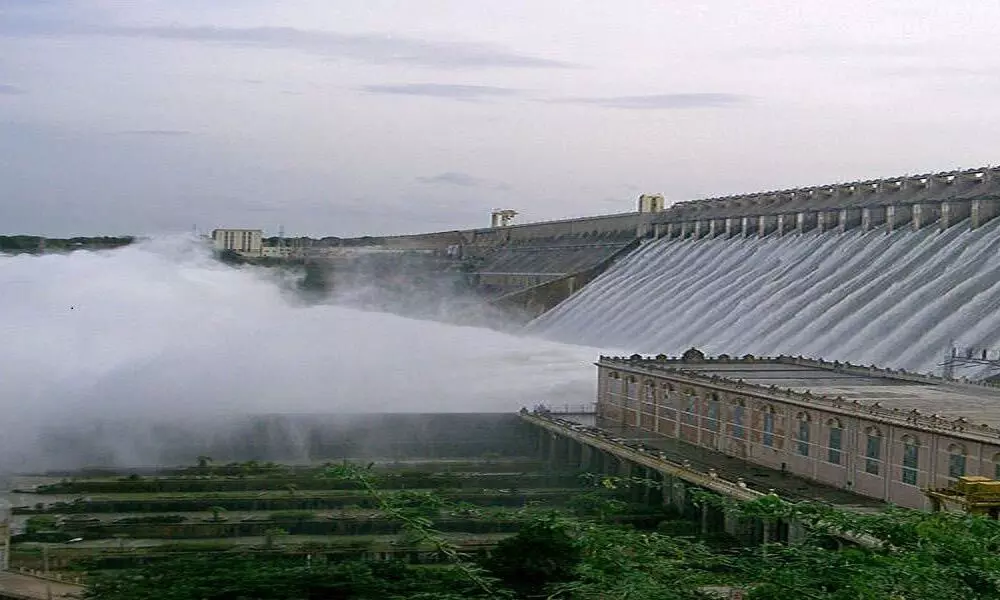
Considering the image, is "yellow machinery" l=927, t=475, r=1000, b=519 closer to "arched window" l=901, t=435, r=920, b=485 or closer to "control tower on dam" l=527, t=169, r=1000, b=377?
"arched window" l=901, t=435, r=920, b=485

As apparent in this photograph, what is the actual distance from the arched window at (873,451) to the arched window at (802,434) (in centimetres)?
177

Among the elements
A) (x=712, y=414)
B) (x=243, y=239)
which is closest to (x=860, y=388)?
(x=712, y=414)

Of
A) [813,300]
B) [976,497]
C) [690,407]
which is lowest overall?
[690,407]

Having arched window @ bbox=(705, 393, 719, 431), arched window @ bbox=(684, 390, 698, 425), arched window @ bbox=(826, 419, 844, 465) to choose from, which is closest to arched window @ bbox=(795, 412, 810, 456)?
arched window @ bbox=(826, 419, 844, 465)

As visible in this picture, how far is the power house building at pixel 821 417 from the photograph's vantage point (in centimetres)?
1855

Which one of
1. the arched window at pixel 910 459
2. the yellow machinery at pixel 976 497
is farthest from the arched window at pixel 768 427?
the yellow machinery at pixel 976 497

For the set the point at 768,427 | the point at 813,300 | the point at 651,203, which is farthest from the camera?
the point at 651,203

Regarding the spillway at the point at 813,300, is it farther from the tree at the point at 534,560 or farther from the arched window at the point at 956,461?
the tree at the point at 534,560

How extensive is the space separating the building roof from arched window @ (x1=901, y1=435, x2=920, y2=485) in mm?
250

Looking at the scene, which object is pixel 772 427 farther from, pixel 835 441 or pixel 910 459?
pixel 910 459

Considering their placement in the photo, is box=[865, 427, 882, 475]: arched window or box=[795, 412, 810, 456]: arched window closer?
box=[865, 427, 882, 475]: arched window

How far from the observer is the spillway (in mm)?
30375

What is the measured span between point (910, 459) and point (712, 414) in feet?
21.7

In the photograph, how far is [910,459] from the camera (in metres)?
19.0
